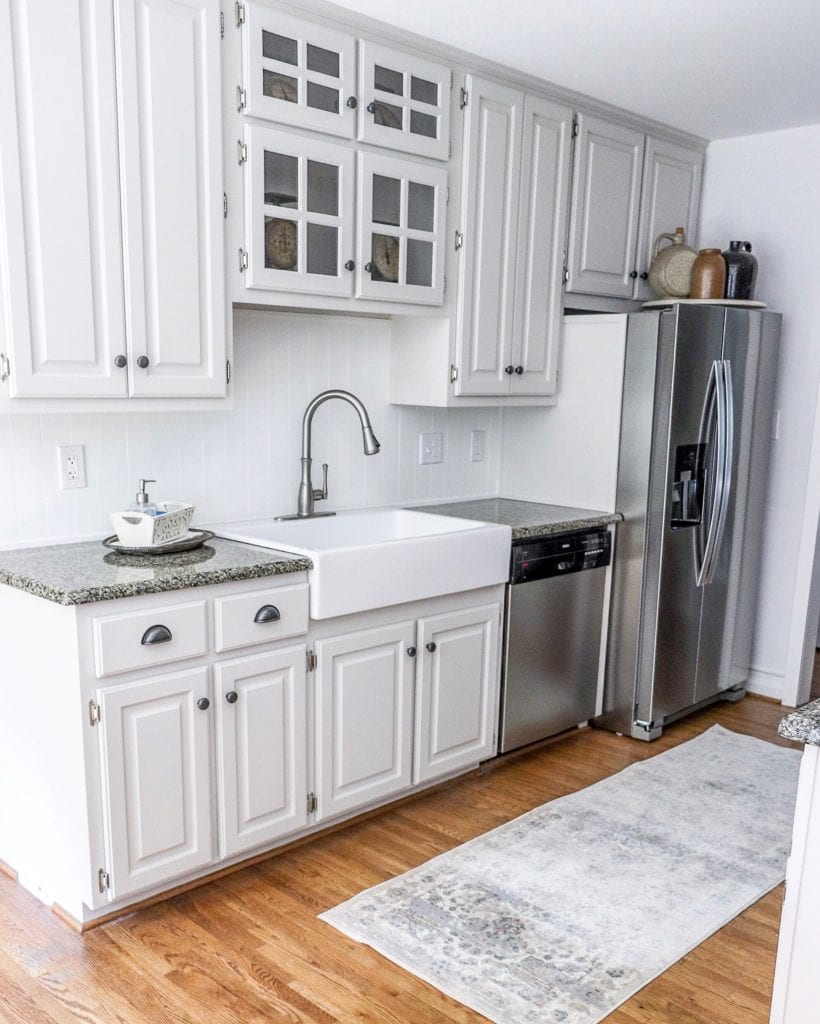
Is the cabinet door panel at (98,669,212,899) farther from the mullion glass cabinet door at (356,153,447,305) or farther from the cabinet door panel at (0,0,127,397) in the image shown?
the mullion glass cabinet door at (356,153,447,305)

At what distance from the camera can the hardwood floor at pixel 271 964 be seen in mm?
1976

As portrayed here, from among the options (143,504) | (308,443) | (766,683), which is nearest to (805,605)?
(766,683)

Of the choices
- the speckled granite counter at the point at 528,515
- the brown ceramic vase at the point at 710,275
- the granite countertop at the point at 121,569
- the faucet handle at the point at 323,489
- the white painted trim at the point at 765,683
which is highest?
the brown ceramic vase at the point at 710,275

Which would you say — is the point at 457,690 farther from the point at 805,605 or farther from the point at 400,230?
the point at 805,605

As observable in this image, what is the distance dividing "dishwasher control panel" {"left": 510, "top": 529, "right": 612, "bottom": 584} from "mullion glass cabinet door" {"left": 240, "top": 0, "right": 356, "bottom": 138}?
1466 mm

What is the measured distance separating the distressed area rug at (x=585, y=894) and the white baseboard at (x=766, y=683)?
877 millimetres

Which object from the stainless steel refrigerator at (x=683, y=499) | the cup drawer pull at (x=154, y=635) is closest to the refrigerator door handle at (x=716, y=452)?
the stainless steel refrigerator at (x=683, y=499)

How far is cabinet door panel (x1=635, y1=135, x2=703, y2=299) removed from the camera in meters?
3.74

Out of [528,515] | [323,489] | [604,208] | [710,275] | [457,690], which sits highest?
[604,208]

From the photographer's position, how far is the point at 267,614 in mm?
2387

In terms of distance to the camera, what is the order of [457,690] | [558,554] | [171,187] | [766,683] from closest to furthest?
1. [171,187]
2. [457,690]
3. [558,554]
4. [766,683]

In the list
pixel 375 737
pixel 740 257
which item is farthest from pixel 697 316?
pixel 375 737

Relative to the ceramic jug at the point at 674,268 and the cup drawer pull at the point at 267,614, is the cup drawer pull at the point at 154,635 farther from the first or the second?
the ceramic jug at the point at 674,268

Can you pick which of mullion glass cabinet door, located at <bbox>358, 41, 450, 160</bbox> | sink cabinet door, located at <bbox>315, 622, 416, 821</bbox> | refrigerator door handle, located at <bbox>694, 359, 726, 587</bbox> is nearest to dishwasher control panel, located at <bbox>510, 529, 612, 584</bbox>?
refrigerator door handle, located at <bbox>694, 359, 726, 587</bbox>
